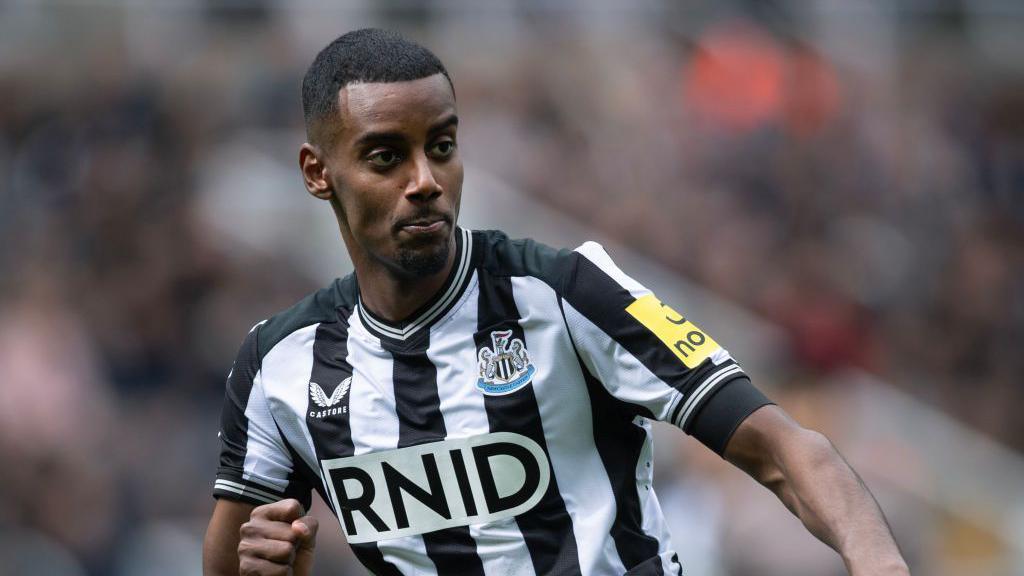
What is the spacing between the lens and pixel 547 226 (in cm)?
902

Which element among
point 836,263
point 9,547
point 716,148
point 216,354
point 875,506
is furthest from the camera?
point 716,148

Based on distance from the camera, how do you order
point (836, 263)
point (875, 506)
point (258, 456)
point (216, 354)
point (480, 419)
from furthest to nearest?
point (836, 263) < point (216, 354) < point (258, 456) < point (480, 419) < point (875, 506)

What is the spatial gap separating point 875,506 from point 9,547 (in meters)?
5.90

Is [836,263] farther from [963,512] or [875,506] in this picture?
[875,506]

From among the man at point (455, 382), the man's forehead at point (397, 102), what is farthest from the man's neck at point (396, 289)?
the man's forehead at point (397, 102)

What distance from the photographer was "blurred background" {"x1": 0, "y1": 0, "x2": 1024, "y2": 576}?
7.66 m

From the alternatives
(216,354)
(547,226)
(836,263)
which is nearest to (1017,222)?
(836,263)

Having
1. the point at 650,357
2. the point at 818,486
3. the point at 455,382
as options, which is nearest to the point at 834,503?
the point at 818,486

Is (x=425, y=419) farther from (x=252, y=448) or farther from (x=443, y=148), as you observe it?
(x=443, y=148)

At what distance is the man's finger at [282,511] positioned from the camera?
315cm

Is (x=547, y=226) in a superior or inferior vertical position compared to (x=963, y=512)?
superior

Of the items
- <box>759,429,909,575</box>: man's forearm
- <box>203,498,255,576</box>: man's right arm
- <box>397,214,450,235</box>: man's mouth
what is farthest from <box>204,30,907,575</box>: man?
<box>203,498,255,576</box>: man's right arm

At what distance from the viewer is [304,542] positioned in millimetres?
3184

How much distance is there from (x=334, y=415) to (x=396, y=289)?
13.6 inches
